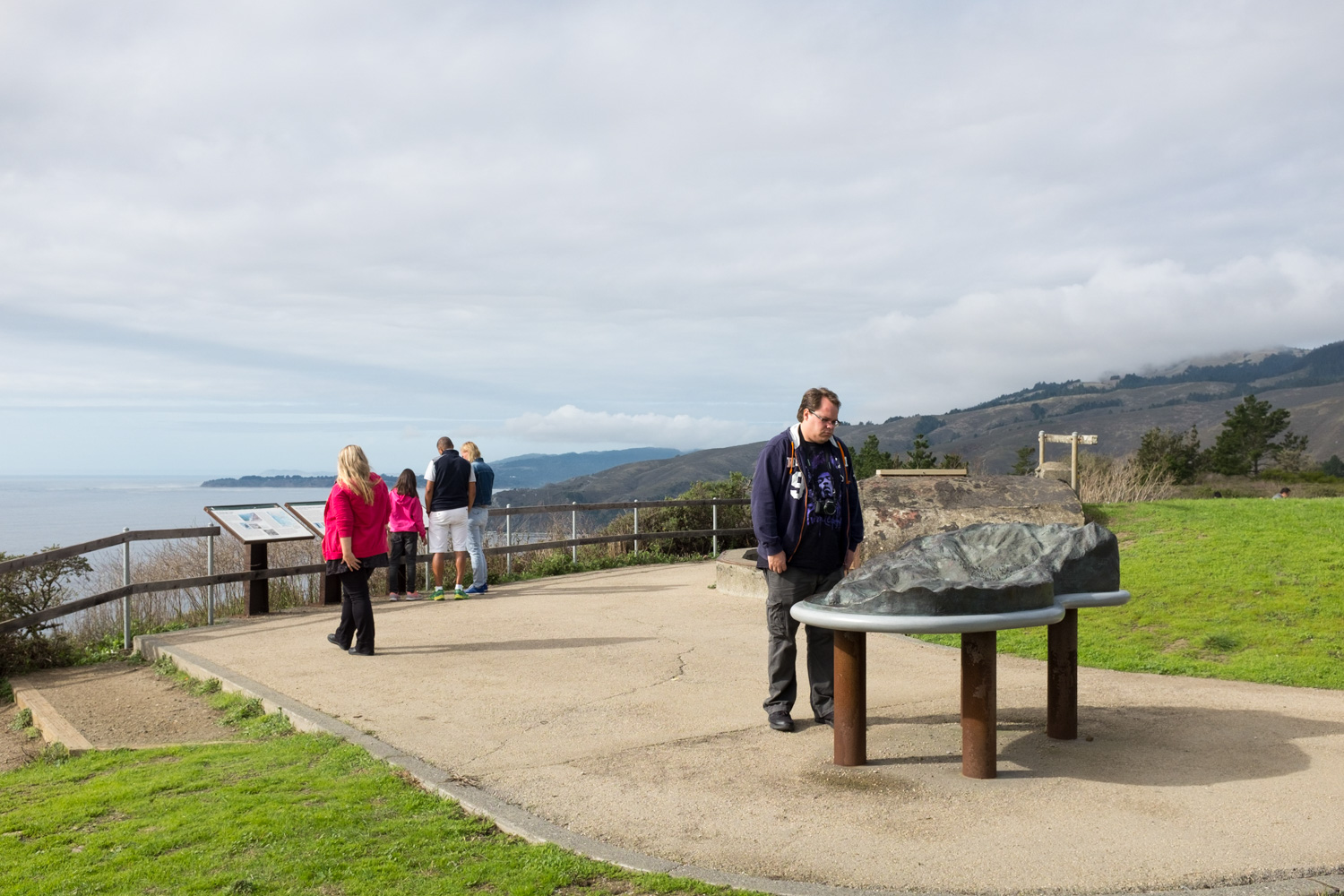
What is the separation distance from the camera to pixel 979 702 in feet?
Answer: 16.9

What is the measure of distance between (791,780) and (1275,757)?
103 inches

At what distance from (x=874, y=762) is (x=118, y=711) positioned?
5741mm

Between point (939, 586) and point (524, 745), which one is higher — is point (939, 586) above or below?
above

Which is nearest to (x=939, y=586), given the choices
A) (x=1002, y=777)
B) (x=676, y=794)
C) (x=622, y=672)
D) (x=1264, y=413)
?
(x=1002, y=777)

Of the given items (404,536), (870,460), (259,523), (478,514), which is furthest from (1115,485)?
(259,523)

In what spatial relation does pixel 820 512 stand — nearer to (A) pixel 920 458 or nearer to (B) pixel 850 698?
(B) pixel 850 698

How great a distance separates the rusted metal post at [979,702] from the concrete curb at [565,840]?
136cm

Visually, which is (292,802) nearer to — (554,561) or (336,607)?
(336,607)

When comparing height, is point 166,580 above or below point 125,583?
below

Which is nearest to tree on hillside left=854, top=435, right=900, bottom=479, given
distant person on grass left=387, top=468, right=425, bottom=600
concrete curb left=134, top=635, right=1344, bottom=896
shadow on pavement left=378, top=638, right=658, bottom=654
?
distant person on grass left=387, top=468, right=425, bottom=600

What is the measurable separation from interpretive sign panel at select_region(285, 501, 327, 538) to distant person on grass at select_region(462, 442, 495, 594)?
1729 millimetres

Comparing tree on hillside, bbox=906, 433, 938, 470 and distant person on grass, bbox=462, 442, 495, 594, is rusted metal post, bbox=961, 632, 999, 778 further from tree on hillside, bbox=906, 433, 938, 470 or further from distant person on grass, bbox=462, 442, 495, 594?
tree on hillside, bbox=906, 433, 938, 470

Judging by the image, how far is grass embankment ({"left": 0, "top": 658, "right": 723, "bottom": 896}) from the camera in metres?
3.99

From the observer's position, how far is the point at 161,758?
6023mm
